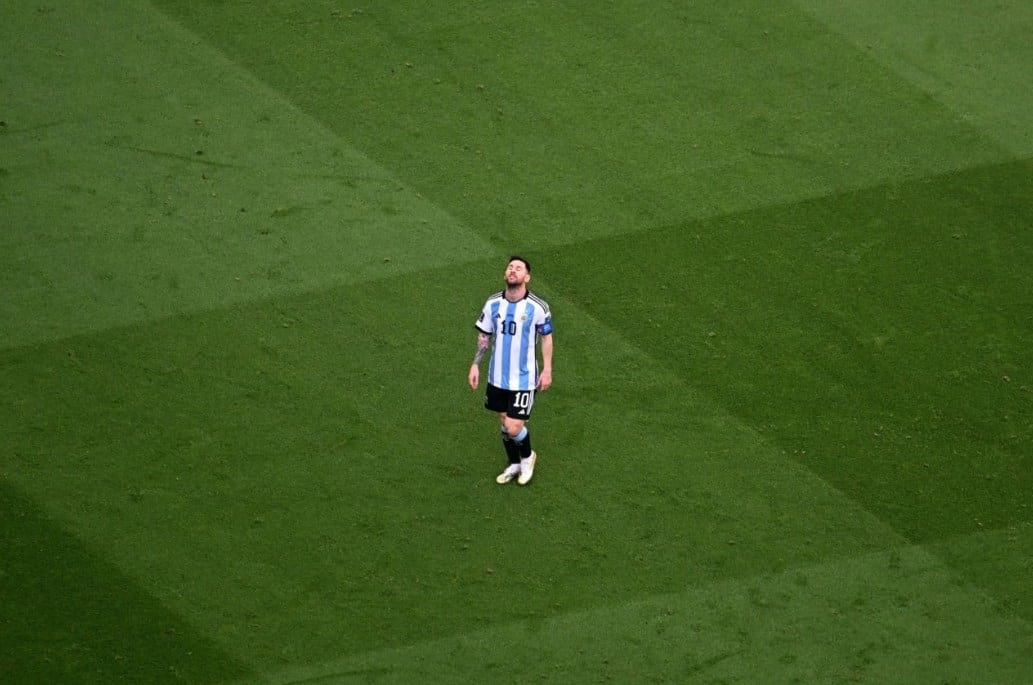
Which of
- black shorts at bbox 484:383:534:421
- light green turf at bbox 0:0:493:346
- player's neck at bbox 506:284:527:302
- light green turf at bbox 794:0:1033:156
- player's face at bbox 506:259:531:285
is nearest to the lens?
player's face at bbox 506:259:531:285

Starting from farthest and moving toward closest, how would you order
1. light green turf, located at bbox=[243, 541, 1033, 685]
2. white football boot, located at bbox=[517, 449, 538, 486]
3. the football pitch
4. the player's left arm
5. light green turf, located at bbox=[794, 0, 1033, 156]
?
light green turf, located at bbox=[794, 0, 1033, 156] → white football boot, located at bbox=[517, 449, 538, 486] → the player's left arm → the football pitch → light green turf, located at bbox=[243, 541, 1033, 685]

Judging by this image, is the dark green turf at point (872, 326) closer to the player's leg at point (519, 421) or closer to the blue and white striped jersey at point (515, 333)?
the player's leg at point (519, 421)

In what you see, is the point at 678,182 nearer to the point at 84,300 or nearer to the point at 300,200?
the point at 300,200

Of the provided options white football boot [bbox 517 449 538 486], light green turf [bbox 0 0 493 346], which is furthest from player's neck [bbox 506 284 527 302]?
light green turf [bbox 0 0 493 346]

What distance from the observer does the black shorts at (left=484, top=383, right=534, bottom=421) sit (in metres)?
11.4

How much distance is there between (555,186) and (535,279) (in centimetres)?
121

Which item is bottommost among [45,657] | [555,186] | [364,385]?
[45,657]

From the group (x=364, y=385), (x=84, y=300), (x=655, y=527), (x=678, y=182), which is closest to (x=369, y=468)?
(x=364, y=385)

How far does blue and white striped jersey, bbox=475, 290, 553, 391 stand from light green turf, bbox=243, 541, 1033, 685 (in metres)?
1.52

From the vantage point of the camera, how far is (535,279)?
13.2 metres

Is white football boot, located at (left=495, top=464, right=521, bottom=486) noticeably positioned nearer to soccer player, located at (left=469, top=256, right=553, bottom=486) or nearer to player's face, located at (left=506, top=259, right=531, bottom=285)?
soccer player, located at (left=469, top=256, right=553, bottom=486)

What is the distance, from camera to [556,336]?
12.8 metres

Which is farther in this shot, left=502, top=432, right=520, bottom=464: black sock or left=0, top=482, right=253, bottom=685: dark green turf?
left=502, top=432, right=520, bottom=464: black sock

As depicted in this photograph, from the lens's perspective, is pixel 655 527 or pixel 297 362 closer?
pixel 655 527
